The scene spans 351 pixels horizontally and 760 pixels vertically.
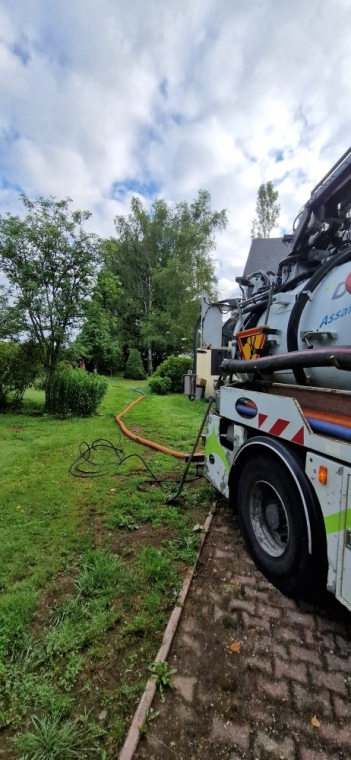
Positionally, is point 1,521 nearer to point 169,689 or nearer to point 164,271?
point 169,689

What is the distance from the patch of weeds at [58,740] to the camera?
124 centimetres

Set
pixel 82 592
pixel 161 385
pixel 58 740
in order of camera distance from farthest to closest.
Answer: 1. pixel 161 385
2. pixel 82 592
3. pixel 58 740

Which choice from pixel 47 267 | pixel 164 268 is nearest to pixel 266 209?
pixel 164 268

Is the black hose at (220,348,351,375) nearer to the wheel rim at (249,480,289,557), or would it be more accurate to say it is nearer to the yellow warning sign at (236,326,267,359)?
the yellow warning sign at (236,326,267,359)

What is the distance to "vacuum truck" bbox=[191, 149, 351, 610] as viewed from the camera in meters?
1.63

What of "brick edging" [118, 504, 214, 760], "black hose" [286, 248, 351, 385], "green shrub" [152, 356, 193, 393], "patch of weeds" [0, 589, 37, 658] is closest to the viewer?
"brick edging" [118, 504, 214, 760]

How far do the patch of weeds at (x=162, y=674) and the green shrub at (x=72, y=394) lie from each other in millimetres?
6523

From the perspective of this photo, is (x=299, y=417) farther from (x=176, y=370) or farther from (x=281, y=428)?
(x=176, y=370)

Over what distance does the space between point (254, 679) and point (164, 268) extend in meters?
19.8

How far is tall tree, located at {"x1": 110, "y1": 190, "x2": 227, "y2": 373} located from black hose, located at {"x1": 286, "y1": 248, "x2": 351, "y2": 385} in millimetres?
15736

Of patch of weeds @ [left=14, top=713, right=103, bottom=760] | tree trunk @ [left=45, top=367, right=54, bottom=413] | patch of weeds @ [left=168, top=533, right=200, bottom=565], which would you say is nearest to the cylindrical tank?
patch of weeds @ [left=168, top=533, right=200, bottom=565]

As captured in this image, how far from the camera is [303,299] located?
2.36 meters

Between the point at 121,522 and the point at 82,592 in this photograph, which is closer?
the point at 82,592

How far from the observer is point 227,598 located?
2.04 m
